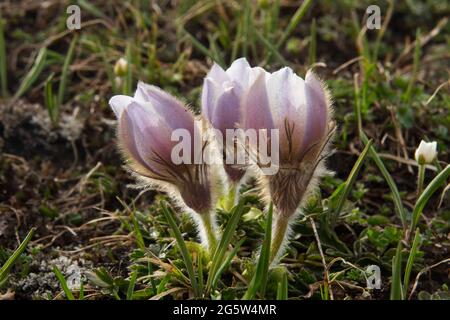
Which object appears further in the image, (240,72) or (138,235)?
(138,235)

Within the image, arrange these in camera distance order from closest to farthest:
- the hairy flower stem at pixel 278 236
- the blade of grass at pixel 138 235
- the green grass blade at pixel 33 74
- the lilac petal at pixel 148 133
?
the lilac petal at pixel 148 133 < the hairy flower stem at pixel 278 236 < the blade of grass at pixel 138 235 < the green grass blade at pixel 33 74

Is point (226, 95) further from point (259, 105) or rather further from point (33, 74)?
point (33, 74)

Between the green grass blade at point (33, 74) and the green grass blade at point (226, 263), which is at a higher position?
the green grass blade at point (33, 74)

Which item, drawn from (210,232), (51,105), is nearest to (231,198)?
(210,232)

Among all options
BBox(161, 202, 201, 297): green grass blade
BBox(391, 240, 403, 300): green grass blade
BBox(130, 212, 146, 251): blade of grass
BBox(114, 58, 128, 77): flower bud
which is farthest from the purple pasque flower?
BBox(114, 58, 128, 77): flower bud

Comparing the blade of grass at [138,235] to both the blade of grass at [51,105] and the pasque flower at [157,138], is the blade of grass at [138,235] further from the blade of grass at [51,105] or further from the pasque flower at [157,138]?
the blade of grass at [51,105]

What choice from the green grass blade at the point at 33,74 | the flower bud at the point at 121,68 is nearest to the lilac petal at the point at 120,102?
the flower bud at the point at 121,68
